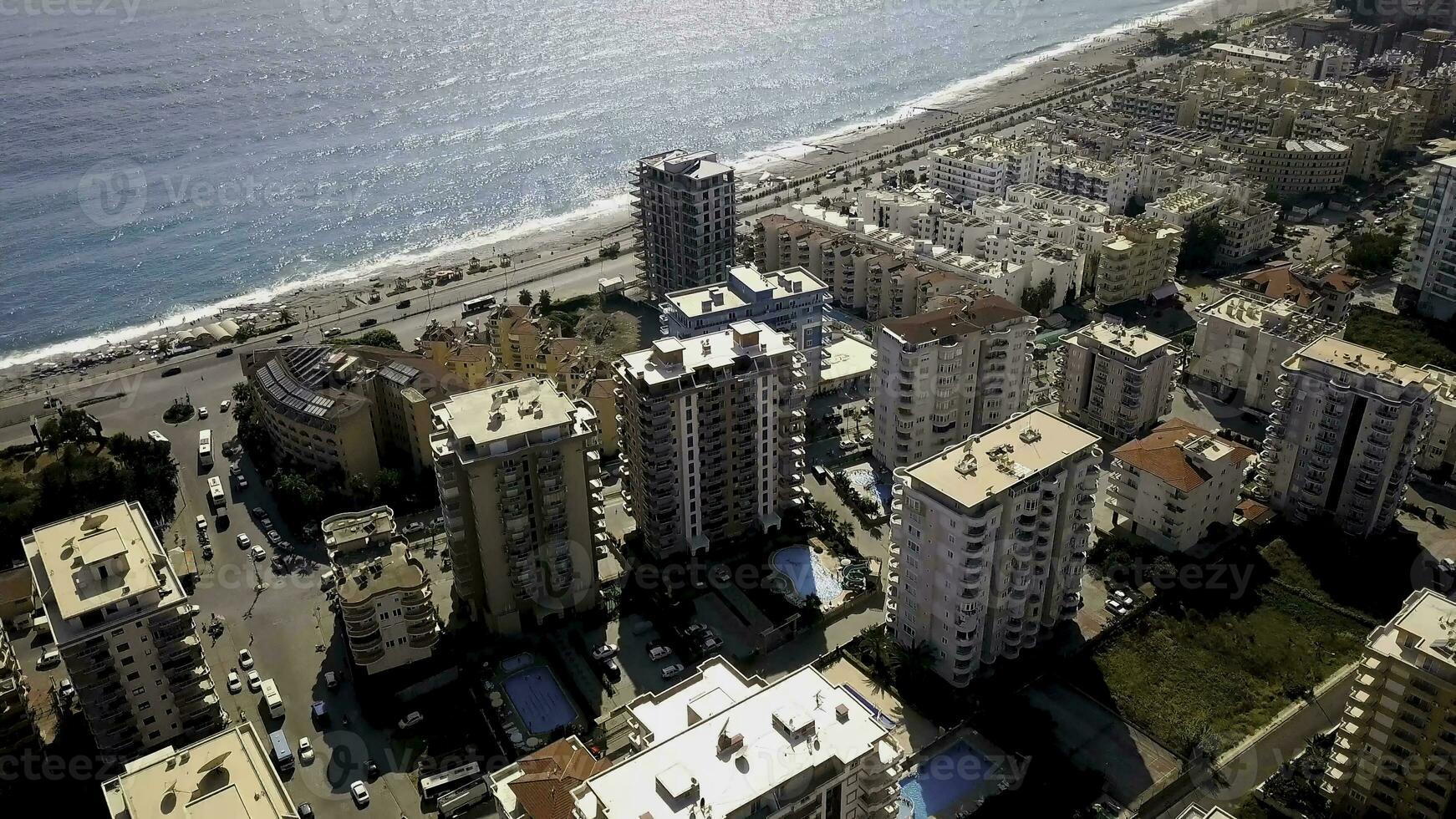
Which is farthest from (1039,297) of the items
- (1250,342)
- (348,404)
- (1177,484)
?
(348,404)

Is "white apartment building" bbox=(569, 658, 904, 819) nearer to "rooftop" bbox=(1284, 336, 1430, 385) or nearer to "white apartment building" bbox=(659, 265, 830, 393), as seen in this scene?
"white apartment building" bbox=(659, 265, 830, 393)

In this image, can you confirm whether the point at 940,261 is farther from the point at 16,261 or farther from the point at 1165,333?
the point at 16,261

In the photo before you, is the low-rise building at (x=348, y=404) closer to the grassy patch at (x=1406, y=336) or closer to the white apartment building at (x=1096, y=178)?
the white apartment building at (x=1096, y=178)

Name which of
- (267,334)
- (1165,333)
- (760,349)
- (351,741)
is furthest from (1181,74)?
(351,741)

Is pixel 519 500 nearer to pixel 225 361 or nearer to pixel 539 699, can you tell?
pixel 539 699

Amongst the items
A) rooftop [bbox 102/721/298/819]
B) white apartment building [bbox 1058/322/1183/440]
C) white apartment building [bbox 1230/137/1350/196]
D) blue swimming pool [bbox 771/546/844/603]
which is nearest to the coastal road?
rooftop [bbox 102/721/298/819]

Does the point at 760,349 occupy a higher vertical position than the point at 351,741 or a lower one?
higher
